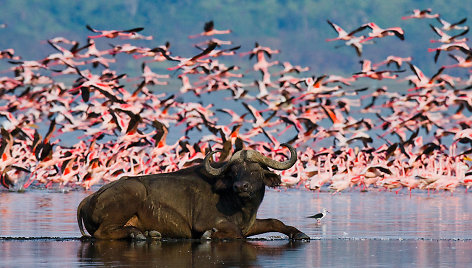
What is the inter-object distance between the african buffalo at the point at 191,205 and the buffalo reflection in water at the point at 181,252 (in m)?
0.34

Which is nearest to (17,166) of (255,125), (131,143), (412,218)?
(131,143)

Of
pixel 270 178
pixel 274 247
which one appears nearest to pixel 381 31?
pixel 270 178

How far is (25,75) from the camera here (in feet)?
184

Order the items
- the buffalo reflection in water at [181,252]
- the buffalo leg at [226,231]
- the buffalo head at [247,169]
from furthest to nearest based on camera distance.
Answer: the buffalo head at [247,169] → the buffalo leg at [226,231] → the buffalo reflection in water at [181,252]

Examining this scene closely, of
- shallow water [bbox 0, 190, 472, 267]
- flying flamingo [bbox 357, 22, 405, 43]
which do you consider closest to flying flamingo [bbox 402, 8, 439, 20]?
flying flamingo [bbox 357, 22, 405, 43]

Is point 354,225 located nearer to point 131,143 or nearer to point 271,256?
point 271,256

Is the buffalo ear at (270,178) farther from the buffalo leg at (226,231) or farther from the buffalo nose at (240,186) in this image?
the buffalo leg at (226,231)

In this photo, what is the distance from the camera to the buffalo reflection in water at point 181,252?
37.8 ft

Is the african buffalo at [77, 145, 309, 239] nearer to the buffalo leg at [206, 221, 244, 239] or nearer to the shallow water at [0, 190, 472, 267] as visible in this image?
the buffalo leg at [206, 221, 244, 239]

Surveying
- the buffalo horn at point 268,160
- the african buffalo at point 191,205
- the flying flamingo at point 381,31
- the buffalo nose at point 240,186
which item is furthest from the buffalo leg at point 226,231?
the flying flamingo at point 381,31

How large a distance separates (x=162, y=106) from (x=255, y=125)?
684 cm

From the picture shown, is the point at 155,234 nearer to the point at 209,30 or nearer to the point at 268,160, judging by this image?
the point at 268,160

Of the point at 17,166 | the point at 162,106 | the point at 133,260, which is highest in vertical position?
the point at 162,106

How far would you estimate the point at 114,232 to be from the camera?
1470cm
